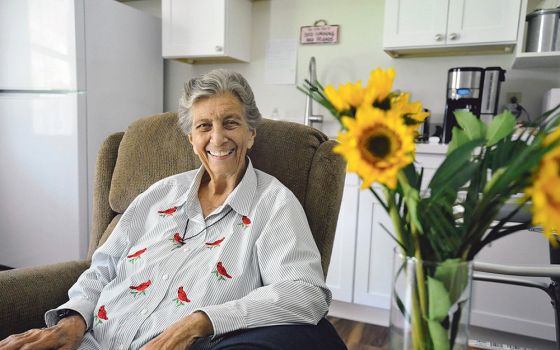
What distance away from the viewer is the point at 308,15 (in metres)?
2.70

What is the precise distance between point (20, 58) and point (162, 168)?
1731mm

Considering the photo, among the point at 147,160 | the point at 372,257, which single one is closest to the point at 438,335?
the point at 147,160

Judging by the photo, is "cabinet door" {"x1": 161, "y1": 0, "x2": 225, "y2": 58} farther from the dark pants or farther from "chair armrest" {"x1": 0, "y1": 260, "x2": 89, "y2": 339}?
the dark pants

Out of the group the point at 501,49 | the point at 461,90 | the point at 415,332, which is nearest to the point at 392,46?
the point at 461,90

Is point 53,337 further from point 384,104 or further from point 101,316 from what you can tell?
point 384,104

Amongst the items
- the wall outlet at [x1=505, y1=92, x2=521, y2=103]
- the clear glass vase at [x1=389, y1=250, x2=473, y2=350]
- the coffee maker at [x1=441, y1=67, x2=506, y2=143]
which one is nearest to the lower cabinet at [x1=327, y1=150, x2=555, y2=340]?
the coffee maker at [x1=441, y1=67, x2=506, y2=143]

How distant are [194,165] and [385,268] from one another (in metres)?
1.25

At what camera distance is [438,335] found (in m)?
0.42

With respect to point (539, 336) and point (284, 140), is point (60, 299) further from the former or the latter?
point (539, 336)

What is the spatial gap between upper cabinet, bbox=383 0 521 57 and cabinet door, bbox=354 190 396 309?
0.87 m

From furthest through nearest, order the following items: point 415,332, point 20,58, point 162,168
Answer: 1. point 20,58
2. point 162,168
3. point 415,332

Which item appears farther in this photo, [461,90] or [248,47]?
[248,47]

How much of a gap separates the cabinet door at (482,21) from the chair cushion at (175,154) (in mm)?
1310

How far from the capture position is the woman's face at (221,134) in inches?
45.9
